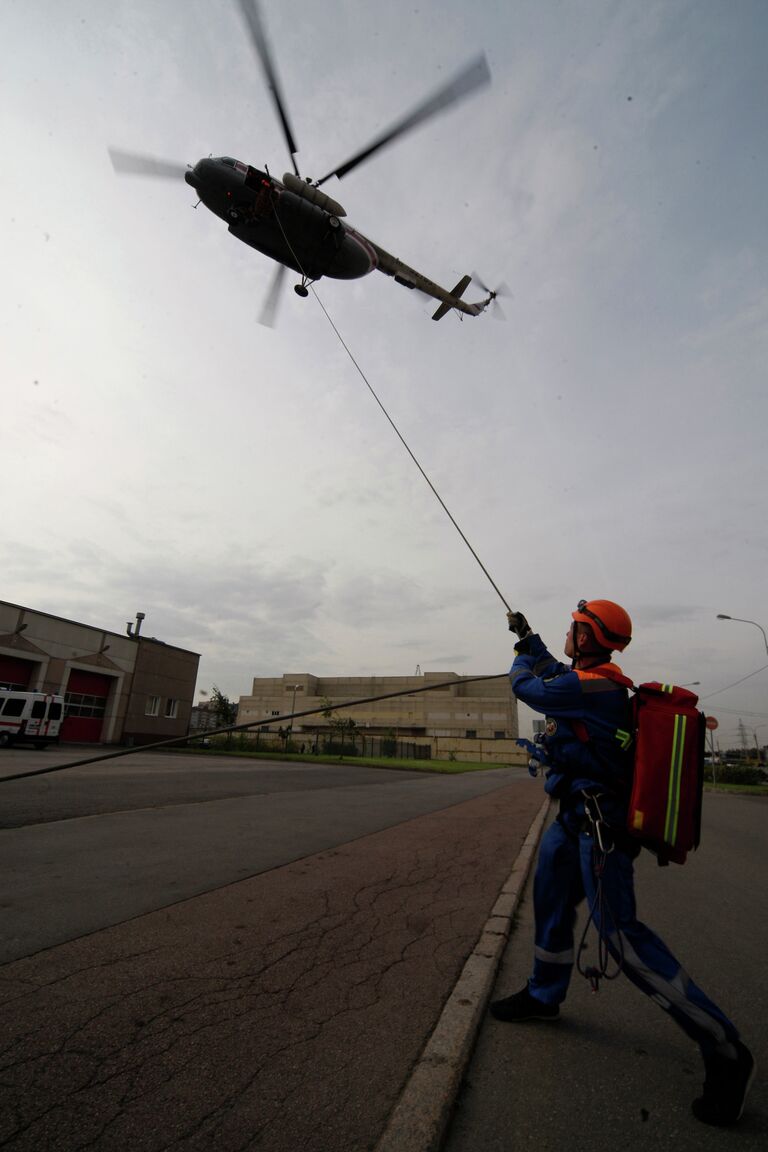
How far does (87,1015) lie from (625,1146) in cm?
221

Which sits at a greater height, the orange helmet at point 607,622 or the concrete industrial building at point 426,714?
the orange helmet at point 607,622

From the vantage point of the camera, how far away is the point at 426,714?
8088 cm

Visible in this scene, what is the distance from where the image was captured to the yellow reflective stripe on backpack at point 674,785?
222 centimetres

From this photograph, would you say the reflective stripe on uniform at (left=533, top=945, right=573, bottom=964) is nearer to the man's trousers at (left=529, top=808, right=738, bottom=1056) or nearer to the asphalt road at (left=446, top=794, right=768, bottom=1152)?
the man's trousers at (left=529, top=808, right=738, bottom=1056)

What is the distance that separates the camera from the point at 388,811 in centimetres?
1019

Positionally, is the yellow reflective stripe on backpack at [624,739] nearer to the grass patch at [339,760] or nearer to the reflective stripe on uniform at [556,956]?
the reflective stripe on uniform at [556,956]

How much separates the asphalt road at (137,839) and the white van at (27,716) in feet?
40.3

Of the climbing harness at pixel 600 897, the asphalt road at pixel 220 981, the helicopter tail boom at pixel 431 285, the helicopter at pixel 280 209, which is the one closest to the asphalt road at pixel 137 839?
the asphalt road at pixel 220 981

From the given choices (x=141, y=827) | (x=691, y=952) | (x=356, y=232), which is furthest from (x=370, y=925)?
(x=356, y=232)

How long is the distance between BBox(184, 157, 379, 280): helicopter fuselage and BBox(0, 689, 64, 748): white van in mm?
20835

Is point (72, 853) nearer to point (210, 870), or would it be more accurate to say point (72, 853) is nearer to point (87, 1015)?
point (210, 870)

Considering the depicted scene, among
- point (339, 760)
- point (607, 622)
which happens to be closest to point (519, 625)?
point (607, 622)

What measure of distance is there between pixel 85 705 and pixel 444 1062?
38083 millimetres

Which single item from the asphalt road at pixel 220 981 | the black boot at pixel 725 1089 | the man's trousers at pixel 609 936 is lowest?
the asphalt road at pixel 220 981
